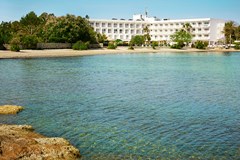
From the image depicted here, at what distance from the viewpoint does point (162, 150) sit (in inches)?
517

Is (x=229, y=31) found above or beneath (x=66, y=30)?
beneath

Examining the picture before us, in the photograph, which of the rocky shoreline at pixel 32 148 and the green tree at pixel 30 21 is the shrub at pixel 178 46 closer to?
the green tree at pixel 30 21

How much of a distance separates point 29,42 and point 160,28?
105 meters

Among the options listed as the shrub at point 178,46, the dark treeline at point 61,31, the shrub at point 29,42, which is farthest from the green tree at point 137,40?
the shrub at point 29,42

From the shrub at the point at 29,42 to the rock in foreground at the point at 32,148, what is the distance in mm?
78658

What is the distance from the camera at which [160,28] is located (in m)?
183

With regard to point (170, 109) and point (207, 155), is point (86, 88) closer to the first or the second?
point (170, 109)

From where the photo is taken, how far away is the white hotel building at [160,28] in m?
169

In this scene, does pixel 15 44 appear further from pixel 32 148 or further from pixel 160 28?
pixel 160 28

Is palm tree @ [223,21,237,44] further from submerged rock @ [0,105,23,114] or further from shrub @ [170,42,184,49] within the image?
submerged rock @ [0,105,23,114]

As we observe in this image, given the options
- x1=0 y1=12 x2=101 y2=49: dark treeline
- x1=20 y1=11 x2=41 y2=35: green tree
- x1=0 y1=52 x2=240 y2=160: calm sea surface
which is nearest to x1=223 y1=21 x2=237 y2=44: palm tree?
x1=0 y1=12 x2=101 y2=49: dark treeline

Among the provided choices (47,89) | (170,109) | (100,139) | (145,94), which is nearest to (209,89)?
(145,94)

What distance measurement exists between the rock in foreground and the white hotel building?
158519 millimetres

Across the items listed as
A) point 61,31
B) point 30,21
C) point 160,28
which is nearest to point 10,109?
point 61,31
